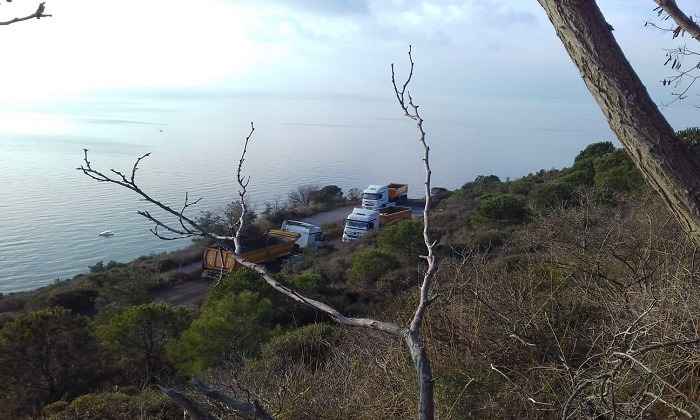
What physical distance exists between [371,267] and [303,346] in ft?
14.5

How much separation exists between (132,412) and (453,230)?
416 inches

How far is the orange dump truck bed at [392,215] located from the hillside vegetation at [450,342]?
795 centimetres

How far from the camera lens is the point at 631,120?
1452 mm

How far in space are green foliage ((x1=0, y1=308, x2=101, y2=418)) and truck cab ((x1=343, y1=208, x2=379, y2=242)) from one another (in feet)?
35.7

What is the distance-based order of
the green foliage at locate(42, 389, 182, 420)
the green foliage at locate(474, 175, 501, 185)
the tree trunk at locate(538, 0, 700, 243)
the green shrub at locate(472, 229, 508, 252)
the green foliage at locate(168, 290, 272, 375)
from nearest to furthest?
the tree trunk at locate(538, 0, 700, 243) → the green foliage at locate(42, 389, 182, 420) → the green foliage at locate(168, 290, 272, 375) → the green shrub at locate(472, 229, 508, 252) → the green foliage at locate(474, 175, 501, 185)

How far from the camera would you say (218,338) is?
664cm

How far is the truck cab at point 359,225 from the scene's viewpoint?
683 inches

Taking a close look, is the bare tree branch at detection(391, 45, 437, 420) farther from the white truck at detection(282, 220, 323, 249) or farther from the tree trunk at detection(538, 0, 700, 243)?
the white truck at detection(282, 220, 323, 249)

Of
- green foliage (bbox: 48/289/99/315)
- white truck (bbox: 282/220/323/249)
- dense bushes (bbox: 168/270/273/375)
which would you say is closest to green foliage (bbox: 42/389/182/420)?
dense bushes (bbox: 168/270/273/375)

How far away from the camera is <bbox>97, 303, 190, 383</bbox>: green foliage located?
290 inches

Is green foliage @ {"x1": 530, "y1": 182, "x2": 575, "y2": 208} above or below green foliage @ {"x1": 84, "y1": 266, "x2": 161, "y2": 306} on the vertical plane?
above

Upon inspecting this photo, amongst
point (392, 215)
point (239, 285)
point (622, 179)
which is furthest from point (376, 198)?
point (239, 285)

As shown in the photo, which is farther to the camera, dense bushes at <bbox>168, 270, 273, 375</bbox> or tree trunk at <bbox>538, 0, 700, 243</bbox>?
dense bushes at <bbox>168, 270, 273, 375</bbox>

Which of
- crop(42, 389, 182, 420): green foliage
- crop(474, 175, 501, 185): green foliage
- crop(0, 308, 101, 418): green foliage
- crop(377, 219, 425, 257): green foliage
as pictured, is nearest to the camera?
crop(42, 389, 182, 420): green foliage
